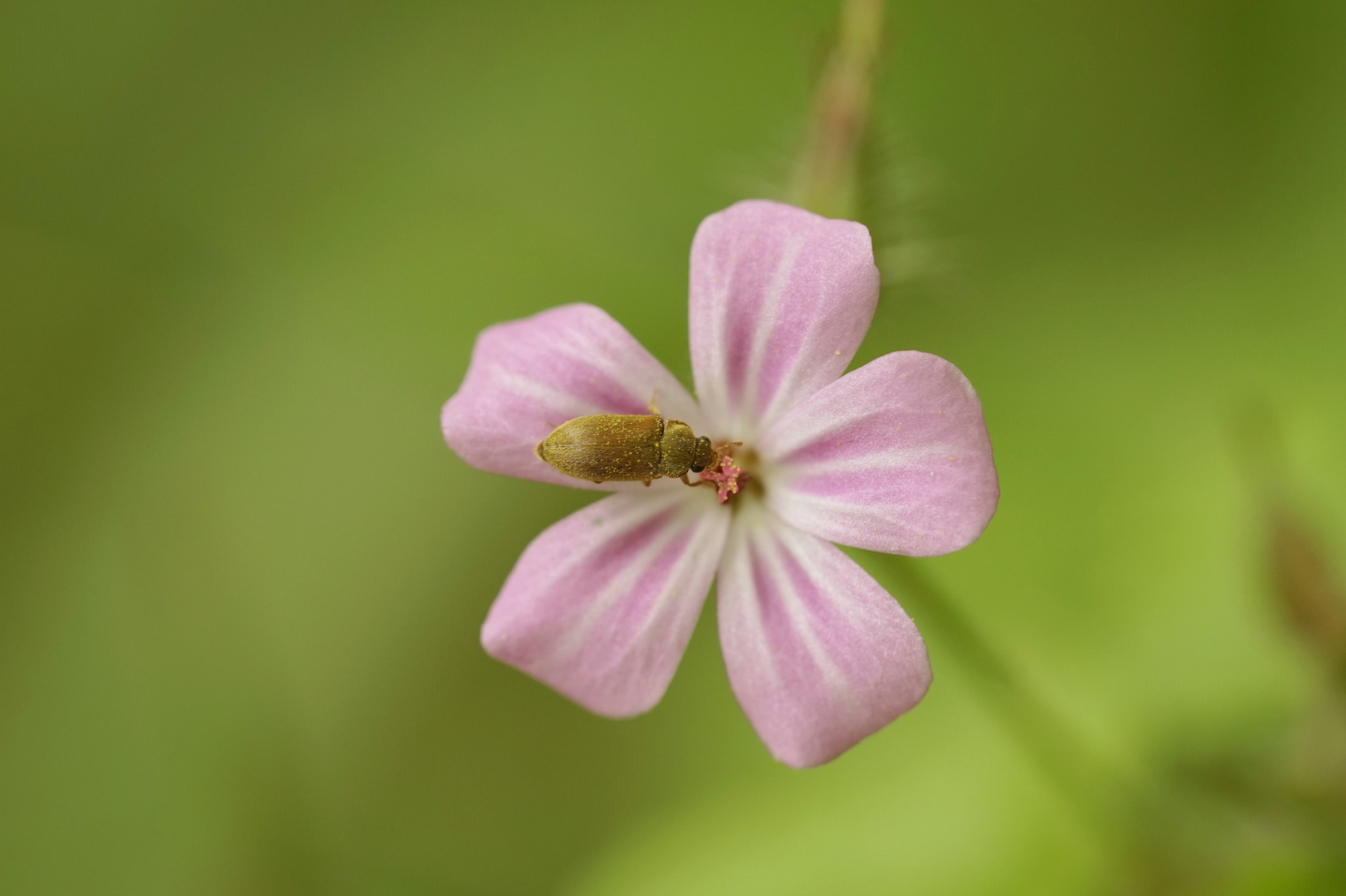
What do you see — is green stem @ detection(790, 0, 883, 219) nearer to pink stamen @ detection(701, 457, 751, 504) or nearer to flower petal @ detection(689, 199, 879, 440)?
flower petal @ detection(689, 199, 879, 440)

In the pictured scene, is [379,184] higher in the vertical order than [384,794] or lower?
higher

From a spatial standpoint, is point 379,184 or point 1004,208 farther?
point 379,184

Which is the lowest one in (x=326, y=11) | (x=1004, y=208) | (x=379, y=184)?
(x=1004, y=208)

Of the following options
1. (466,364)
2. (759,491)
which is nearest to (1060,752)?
(759,491)

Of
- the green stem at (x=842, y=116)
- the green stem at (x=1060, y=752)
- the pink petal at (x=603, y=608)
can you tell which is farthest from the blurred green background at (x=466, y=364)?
the pink petal at (x=603, y=608)

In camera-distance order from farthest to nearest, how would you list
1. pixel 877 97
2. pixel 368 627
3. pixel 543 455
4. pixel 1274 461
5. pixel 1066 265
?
pixel 368 627
pixel 1066 265
pixel 1274 461
pixel 877 97
pixel 543 455

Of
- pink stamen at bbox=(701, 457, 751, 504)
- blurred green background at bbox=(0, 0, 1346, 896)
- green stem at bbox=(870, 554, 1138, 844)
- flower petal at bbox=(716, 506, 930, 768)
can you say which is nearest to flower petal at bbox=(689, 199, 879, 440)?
pink stamen at bbox=(701, 457, 751, 504)

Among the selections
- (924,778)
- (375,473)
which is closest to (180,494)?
(375,473)

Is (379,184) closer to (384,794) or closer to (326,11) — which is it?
(326,11)
